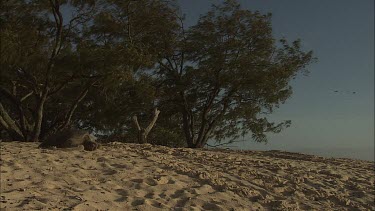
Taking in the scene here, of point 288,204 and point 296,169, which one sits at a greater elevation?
point 296,169

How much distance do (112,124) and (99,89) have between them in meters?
3.05

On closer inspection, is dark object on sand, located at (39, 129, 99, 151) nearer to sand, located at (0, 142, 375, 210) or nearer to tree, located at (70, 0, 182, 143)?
sand, located at (0, 142, 375, 210)

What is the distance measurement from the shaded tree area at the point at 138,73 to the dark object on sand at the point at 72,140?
111 inches

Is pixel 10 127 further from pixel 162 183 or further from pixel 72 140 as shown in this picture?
pixel 162 183

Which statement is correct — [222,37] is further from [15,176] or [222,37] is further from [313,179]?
[15,176]

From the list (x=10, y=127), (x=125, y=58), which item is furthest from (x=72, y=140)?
(x=10, y=127)

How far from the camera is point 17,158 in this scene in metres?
10.2

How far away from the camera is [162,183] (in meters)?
9.09

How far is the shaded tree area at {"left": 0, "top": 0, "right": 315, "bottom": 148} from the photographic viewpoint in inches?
613

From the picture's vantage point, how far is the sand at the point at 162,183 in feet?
25.2

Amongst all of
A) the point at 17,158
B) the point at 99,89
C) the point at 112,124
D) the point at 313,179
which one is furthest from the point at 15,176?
the point at 112,124

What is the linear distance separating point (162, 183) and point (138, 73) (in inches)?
337

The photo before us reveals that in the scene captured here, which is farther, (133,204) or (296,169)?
(296,169)

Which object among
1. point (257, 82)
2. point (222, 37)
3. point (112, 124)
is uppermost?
point (222, 37)
